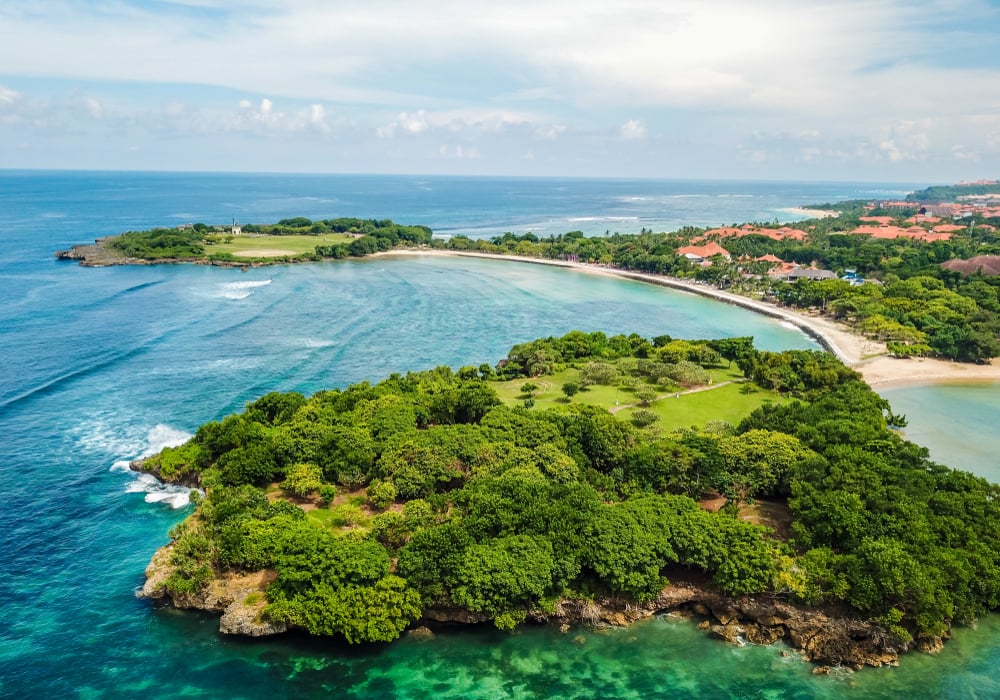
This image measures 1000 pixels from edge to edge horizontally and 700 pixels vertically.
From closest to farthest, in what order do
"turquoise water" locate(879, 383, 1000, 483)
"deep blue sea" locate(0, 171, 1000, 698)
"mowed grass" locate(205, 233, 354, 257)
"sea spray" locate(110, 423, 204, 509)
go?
"deep blue sea" locate(0, 171, 1000, 698) → "sea spray" locate(110, 423, 204, 509) → "turquoise water" locate(879, 383, 1000, 483) → "mowed grass" locate(205, 233, 354, 257)

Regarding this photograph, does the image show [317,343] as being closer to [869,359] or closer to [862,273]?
[869,359]

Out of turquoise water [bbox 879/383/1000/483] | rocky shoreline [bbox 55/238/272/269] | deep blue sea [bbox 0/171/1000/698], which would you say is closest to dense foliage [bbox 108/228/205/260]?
rocky shoreline [bbox 55/238/272/269]

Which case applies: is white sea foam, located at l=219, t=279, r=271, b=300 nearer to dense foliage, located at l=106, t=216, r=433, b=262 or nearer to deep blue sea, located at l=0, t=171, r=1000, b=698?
deep blue sea, located at l=0, t=171, r=1000, b=698

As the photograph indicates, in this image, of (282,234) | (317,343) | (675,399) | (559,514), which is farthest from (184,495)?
(282,234)

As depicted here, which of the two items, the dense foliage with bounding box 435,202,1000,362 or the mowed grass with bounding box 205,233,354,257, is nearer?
the dense foliage with bounding box 435,202,1000,362

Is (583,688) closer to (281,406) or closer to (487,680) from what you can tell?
(487,680)

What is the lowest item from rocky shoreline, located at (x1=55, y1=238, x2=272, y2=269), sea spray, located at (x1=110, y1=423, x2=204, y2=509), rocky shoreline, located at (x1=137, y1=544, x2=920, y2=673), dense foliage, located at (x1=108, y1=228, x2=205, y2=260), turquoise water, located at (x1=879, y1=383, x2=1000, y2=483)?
rocky shoreline, located at (x1=137, y1=544, x2=920, y2=673)
